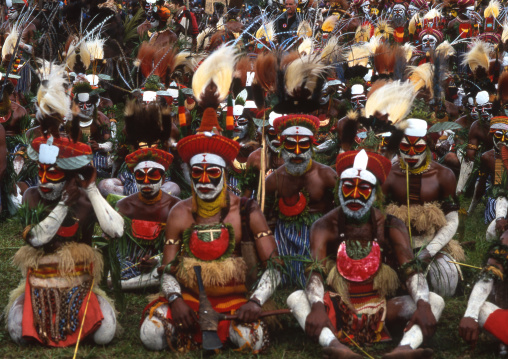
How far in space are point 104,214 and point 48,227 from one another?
0.39 meters

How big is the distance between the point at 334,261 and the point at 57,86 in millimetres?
2333

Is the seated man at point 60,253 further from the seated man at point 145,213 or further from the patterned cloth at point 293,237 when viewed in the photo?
the patterned cloth at point 293,237

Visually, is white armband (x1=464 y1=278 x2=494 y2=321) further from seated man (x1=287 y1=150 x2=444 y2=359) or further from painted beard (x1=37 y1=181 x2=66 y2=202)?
painted beard (x1=37 y1=181 x2=66 y2=202)

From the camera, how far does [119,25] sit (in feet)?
41.6

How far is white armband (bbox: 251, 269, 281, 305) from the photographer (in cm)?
518

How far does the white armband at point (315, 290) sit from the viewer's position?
5.18 meters

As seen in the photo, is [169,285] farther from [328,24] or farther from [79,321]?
[328,24]

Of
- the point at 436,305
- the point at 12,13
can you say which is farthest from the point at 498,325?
the point at 12,13

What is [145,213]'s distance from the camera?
6711 millimetres

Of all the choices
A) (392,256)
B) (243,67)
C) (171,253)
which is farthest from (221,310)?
(243,67)

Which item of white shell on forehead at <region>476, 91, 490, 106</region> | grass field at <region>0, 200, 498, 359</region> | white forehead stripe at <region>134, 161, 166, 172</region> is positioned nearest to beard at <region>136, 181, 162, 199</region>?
white forehead stripe at <region>134, 161, 166, 172</region>

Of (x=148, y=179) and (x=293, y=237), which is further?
(x=293, y=237)

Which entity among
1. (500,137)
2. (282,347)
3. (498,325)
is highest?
(500,137)

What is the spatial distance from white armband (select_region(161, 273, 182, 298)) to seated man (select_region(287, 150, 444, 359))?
0.80 m
